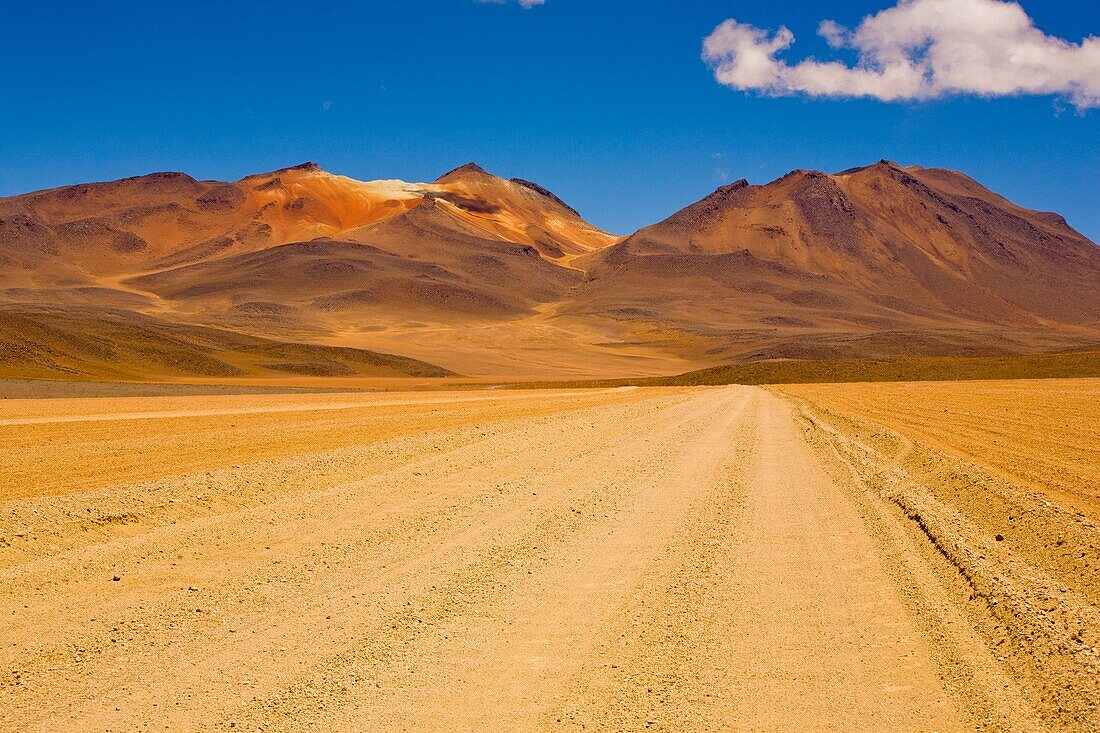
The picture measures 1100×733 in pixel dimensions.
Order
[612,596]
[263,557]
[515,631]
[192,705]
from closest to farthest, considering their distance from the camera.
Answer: [192,705] → [515,631] → [612,596] → [263,557]

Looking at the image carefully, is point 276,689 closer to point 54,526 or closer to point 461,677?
point 461,677

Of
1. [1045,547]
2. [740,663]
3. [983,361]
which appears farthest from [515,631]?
[983,361]

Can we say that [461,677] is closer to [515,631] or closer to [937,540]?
[515,631]

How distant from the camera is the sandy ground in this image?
5.79m

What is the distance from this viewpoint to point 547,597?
8.12 m

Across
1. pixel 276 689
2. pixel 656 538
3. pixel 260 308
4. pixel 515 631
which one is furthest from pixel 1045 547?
pixel 260 308

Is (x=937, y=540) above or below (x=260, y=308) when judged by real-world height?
below

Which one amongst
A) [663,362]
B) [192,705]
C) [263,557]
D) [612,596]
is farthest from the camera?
[663,362]

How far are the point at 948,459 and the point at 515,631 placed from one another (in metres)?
13.1

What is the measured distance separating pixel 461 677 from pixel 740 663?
203cm

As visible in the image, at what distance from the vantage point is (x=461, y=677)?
6.27 metres

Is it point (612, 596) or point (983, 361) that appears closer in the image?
point (612, 596)

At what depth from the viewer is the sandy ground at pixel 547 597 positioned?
5.79m

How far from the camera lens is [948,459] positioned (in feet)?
57.2
